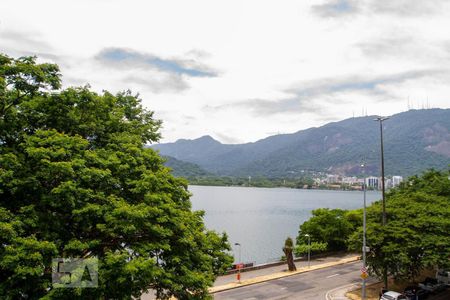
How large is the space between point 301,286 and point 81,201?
2781cm

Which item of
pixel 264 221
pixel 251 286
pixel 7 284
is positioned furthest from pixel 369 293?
pixel 264 221

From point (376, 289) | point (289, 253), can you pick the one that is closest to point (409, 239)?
point (376, 289)

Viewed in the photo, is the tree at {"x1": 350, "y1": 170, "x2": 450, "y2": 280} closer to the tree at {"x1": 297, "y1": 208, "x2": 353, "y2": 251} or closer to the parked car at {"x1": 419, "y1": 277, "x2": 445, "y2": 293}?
the parked car at {"x1": 419, "y1": 277, "x2": 445, "y2": 293}

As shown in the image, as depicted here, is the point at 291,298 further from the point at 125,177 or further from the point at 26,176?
the point at 26,176

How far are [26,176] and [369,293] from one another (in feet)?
101

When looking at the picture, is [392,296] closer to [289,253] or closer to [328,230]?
[289,253]

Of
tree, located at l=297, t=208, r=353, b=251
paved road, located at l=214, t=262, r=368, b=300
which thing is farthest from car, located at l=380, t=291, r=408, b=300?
tree, located at l=297, t=208, r=353, b=251

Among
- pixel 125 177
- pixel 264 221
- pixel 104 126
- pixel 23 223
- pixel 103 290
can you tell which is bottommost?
pixel 264 221

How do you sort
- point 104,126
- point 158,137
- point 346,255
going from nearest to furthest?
point 104,126
point 158,137
point 346,255

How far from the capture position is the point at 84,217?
16859 millimetres

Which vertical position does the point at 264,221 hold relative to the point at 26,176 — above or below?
below

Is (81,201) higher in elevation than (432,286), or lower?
higher

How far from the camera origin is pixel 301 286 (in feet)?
126

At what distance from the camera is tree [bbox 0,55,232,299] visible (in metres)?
15.6
